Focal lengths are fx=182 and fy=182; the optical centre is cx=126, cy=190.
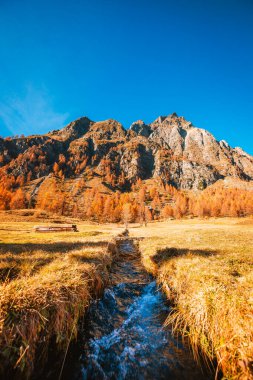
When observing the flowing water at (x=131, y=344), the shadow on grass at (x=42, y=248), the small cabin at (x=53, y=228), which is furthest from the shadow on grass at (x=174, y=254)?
the small cabin at (x=53, y=228)

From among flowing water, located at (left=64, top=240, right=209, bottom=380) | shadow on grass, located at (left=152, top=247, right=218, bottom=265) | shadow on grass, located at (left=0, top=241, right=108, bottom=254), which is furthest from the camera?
shadow on grass, located at (left=0, top=241, right=108, bottom=254)

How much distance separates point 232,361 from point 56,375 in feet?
16.2

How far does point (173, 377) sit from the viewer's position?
5539mm

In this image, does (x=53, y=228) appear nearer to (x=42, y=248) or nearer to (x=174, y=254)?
(x=42, y=248)

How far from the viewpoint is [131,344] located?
276 inches

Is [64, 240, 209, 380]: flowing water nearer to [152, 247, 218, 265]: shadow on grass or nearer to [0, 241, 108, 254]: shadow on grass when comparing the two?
[152, 247, 218, 265]: shadow on grass

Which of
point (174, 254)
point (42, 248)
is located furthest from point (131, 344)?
point (42, 248)

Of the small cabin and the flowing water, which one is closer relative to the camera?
the flowing water

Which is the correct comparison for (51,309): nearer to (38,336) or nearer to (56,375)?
(38,336)

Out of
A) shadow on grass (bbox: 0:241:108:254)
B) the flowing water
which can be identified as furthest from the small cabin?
the flowing water

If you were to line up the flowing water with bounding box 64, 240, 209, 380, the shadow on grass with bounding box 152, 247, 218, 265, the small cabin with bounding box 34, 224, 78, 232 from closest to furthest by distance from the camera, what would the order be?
the flowing water with bounding box 64, 240, 209, 380 < the shadow on grass with bounding box 152, 247, 218, 265 < the small cabin with bounding box 34, 224, 78, 232

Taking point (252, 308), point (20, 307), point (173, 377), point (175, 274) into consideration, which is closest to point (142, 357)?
point (173, 377)

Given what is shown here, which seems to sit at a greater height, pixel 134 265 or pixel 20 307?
pixel 20 307

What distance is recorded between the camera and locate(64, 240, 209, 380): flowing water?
18.7 ft
